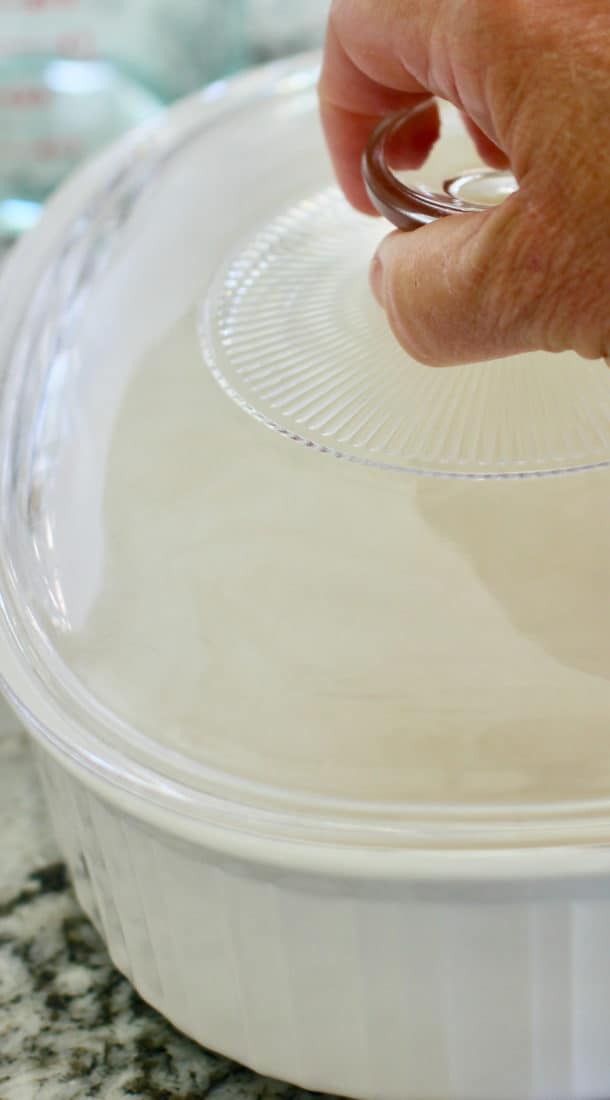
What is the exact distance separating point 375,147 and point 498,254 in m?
0.15

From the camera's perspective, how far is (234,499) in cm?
41

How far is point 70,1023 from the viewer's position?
0.41 m

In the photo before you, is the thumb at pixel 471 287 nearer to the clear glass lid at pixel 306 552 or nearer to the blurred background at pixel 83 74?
the clear glass lid at pixel 306 552

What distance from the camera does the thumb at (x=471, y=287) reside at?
12.5 inches

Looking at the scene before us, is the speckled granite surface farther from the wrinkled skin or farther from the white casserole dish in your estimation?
the wrinkled skin

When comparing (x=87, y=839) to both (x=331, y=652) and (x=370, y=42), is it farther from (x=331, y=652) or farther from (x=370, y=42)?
(x=370, y=42)

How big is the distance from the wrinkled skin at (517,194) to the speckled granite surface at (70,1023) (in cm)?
21

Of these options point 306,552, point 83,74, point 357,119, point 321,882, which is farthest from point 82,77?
point 321,882

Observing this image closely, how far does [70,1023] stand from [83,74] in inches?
26.2

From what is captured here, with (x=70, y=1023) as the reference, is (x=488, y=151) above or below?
above

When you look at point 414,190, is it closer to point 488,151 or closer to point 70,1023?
point 488,151

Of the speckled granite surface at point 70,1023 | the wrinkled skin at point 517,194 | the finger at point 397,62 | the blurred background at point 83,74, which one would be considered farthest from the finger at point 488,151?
the blurred background at point 83,74

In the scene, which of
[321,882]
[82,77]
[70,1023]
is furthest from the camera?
[82,77]

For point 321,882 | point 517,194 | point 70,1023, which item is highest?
point 517,194
